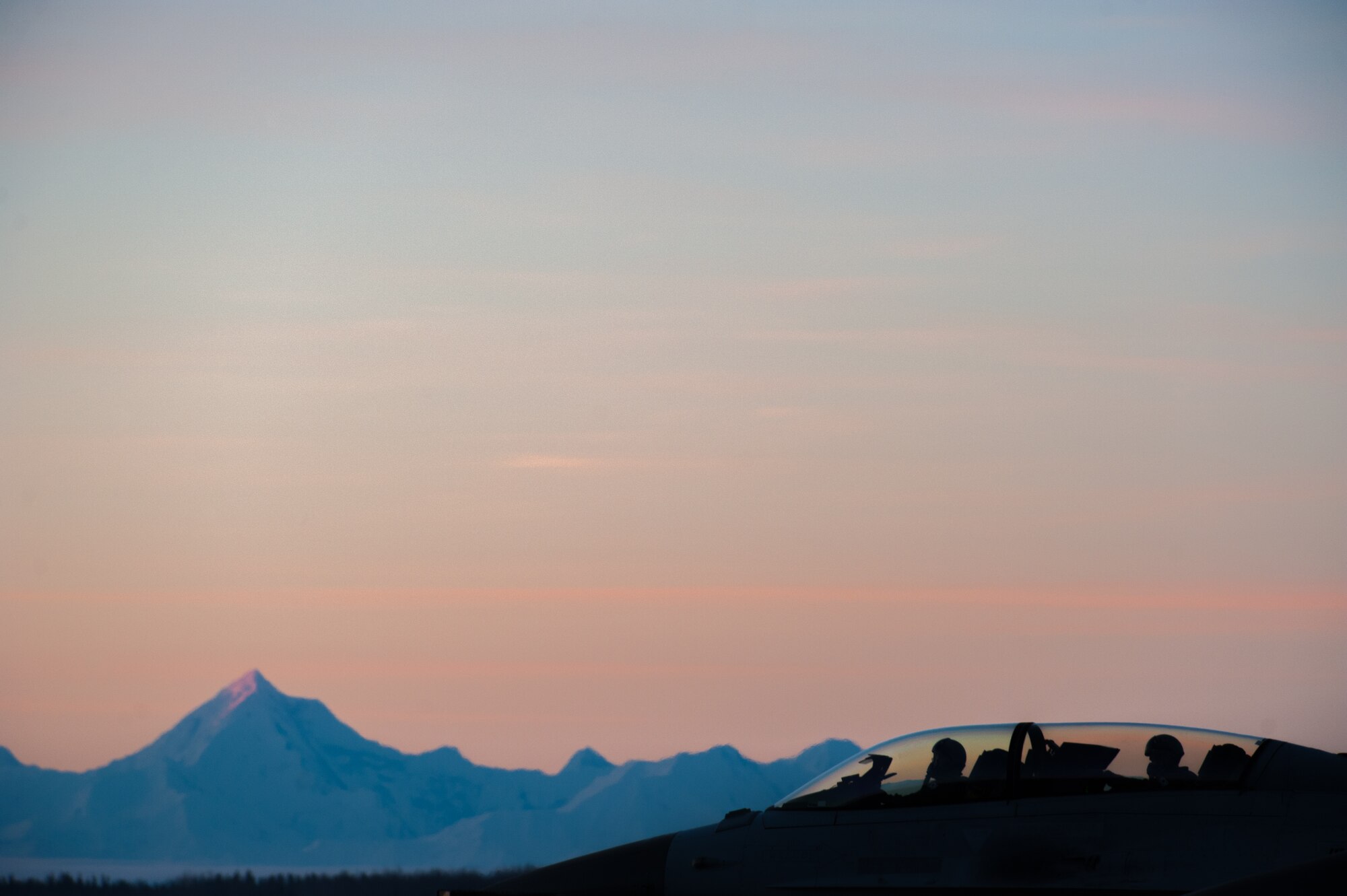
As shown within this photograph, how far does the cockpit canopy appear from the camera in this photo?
14.5 meters

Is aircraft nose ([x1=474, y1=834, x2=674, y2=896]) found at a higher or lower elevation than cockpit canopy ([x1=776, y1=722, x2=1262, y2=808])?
lower

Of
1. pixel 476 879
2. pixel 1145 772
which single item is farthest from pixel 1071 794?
pixel 476 879

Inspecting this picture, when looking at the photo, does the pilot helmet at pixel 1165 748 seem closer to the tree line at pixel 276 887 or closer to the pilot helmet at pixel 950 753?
the pilot helmet at pixel 950 753

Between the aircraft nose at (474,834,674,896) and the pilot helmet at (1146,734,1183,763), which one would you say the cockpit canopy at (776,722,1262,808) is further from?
the aircraft nose at (474,834,674,896)

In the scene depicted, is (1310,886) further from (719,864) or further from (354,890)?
(354,890)

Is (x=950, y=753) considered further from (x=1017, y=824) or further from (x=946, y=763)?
(x=1017, y=824)

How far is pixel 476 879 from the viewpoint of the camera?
5144 cm

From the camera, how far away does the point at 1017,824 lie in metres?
14.4

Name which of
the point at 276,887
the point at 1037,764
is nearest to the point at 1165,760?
the point at 1037,764

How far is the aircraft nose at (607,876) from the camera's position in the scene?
51.1 ft

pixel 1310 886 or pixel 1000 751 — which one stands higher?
pixel 1000 751

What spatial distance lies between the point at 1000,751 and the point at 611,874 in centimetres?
417

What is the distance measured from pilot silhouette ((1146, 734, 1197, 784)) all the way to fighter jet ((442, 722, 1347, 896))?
0.05 ft

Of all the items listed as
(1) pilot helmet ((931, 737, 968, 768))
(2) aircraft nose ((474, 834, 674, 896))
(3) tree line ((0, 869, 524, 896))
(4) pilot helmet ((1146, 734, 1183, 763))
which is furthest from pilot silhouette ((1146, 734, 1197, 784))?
(3) tree line ((0, 869, 524, 896))
